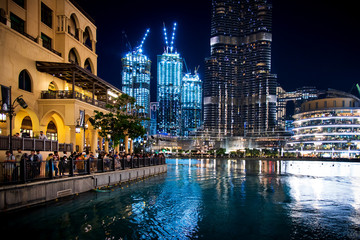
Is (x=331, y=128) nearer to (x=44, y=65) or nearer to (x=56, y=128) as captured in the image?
(x=56, y=128)

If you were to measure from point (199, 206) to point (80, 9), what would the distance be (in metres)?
35.1

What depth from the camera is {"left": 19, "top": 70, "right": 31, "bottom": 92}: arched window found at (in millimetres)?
28197

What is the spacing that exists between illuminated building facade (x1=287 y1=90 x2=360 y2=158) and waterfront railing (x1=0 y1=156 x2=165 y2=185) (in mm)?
118402

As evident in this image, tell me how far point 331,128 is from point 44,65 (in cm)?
12401

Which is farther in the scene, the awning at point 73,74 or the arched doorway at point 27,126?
the arched doorway at point 27,126

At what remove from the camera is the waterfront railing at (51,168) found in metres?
14.7

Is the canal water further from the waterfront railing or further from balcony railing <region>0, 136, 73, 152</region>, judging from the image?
balcony railing <region>0, 136, 73, 152</region>

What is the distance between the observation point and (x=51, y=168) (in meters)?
17.1

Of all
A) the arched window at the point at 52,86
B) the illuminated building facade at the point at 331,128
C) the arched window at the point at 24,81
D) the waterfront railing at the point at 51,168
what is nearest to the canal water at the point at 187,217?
the waterfront railing at the point at 51,168

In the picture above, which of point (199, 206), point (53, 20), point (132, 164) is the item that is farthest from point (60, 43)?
point (199, 206)

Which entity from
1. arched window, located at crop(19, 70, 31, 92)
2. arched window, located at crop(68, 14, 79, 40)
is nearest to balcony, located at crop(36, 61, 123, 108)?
arched window, located at crop(19, 70, 31, 92)

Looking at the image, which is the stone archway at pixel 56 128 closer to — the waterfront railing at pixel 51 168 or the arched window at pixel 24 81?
the arched window at pixel 24 81

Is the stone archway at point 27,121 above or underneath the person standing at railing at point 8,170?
above

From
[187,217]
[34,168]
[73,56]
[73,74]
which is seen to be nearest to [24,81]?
[73,74]
